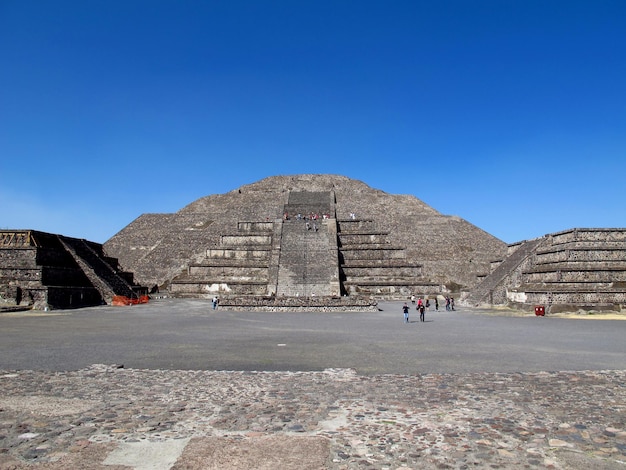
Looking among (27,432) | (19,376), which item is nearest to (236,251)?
(19,376)

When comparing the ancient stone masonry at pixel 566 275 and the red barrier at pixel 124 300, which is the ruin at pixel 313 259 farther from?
the red barrier at pixel 124 300

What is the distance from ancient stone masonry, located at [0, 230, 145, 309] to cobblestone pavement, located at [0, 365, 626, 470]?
1689 cm

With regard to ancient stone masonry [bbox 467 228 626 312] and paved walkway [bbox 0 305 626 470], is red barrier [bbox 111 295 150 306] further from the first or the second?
paved walkway [bbox 0 305 626 470]

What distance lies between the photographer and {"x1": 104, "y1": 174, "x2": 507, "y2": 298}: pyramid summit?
92.4 ft

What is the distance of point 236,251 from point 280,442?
2771 centimetres

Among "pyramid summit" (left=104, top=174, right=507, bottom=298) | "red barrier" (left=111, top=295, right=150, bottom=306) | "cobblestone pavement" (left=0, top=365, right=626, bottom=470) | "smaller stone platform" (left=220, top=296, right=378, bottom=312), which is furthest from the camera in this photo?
"pyramid summit" (left=104, top=174, right=507, bottom=298)

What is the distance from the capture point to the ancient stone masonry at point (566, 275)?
62.7 ft

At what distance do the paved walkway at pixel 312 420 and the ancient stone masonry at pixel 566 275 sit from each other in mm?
14182

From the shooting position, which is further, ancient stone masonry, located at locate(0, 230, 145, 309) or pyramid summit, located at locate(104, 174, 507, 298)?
pyramid summit, located at locate(104, 174, 507, 298)

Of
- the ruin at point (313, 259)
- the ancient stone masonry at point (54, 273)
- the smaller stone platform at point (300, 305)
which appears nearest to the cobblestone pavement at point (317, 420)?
the smaller stone platform at point (300, 305)

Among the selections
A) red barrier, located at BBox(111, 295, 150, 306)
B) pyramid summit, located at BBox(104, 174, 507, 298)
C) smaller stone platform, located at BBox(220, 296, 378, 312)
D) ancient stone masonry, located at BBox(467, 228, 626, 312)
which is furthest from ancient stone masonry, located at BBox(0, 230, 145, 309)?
ancient stone masonry, located at BBox(467, 228, 626, 312)

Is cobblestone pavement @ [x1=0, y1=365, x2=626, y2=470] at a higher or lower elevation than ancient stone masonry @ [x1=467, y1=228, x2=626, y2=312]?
lower

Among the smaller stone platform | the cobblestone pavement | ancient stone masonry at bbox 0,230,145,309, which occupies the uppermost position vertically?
ancient stone masonry at bbox 0,230,145,309

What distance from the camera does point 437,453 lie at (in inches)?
142
